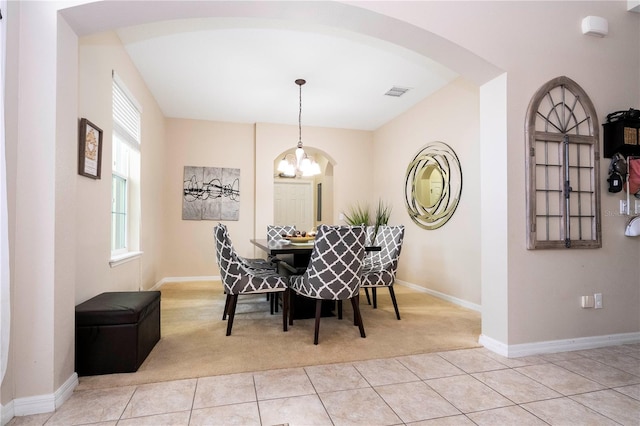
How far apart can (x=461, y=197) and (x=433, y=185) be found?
731mm

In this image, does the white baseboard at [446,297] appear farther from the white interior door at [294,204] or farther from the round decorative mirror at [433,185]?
the white interior door at [294,204]

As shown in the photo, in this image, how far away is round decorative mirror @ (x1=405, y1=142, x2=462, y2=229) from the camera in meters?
4.34

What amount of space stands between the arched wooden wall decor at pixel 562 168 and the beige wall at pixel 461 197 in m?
1.15

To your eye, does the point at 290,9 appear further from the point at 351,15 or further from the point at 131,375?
the point at 131,375

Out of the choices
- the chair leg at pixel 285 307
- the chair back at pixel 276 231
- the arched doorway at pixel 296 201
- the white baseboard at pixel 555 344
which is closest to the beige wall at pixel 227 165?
the chair back at pixel 276 231

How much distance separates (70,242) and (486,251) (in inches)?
114

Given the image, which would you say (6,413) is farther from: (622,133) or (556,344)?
(622,133)

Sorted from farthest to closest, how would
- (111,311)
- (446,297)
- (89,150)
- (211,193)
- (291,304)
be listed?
(211,193) < (446,297) < (291,304) < (89,150) < (111,311)

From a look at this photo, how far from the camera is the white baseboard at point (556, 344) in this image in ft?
8.55

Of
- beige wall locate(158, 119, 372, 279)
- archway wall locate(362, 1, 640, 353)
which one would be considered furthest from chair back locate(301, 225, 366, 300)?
beige wall locate(158, 119, 372, 279)

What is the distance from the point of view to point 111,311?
2223 millimetres

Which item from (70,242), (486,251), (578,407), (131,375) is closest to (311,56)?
(486,251)

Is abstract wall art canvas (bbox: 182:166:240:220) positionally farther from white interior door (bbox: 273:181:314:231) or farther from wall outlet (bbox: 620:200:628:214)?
wall outlet (bbox: 620:200:628:214)

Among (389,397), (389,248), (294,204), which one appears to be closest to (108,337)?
(389,397)
